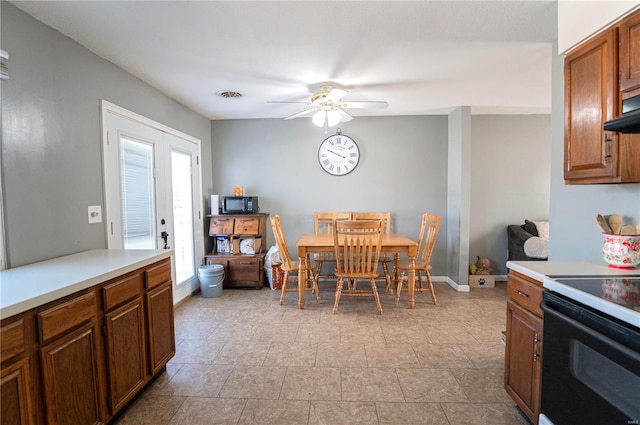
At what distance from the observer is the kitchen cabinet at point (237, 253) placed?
13.8 ft

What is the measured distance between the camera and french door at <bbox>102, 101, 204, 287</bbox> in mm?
2578

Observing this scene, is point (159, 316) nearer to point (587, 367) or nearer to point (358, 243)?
point (358, 243)

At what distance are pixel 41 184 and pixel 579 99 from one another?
10.5ft

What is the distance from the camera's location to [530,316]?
1.57 meters

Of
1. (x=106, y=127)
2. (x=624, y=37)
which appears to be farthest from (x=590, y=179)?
(x=106, y=127)

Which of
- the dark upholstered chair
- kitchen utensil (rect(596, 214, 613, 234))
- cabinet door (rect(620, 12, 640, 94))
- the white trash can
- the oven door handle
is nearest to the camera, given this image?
the oven door handle

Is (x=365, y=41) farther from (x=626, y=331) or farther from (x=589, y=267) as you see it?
(x=626, y=331)

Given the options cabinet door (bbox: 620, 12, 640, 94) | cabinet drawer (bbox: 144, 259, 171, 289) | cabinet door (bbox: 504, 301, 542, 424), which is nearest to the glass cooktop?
cabinet door (bbox: 504, 301, 542, 424)

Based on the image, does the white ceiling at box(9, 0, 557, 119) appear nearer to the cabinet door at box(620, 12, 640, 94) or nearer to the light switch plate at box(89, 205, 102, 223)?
the cabinet door at box(620, 12, 640, 94)

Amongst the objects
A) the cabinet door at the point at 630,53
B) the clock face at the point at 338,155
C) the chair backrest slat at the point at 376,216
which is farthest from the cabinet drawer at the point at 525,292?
the clock face at the point at 338,155

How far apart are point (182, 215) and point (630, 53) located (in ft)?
13.3

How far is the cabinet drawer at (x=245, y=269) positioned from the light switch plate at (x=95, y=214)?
1984 millimetres

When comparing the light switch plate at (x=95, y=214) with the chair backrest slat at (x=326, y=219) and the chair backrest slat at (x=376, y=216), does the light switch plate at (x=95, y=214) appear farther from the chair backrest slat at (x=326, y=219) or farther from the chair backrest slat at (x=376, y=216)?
the chair backrest slat at (x=376, y=216)

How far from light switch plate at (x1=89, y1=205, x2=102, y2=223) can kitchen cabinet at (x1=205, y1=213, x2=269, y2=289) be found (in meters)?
1.91
